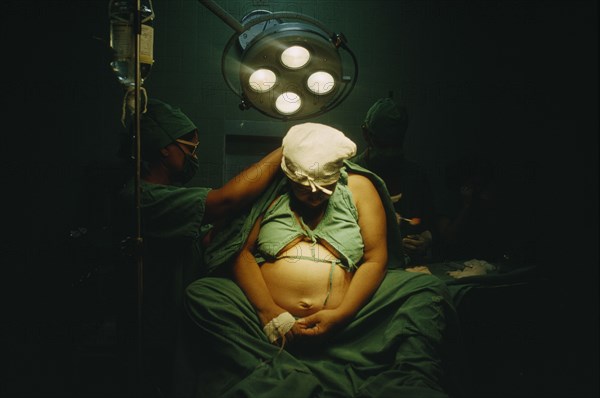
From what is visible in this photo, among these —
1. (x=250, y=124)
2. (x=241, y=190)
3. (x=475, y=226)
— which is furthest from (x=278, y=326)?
(x=250, y=124)

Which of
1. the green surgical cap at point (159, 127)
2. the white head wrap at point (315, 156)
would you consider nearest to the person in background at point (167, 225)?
the green surgical cap at point (159, 127)

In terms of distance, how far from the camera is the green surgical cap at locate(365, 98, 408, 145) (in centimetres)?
310

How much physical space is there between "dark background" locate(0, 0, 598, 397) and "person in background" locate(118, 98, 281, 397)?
52cm

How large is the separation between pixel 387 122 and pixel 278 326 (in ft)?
5.27

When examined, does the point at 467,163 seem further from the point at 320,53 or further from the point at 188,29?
the point at 188,29

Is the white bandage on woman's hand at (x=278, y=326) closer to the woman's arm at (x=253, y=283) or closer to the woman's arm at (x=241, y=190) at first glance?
the woman's arm at (x=253, y=283)

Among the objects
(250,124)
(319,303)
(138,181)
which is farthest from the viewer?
(250,124)

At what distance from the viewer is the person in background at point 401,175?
3.10 meters

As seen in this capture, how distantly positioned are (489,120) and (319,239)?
2.43 metres

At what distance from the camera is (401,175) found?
3260 mm

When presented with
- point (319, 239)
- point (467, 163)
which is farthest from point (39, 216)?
point (467, 163)

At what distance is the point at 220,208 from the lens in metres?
2.36

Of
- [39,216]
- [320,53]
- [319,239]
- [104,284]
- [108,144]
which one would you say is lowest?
[104,284]

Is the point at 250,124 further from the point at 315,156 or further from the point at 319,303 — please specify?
the point at 319,303
